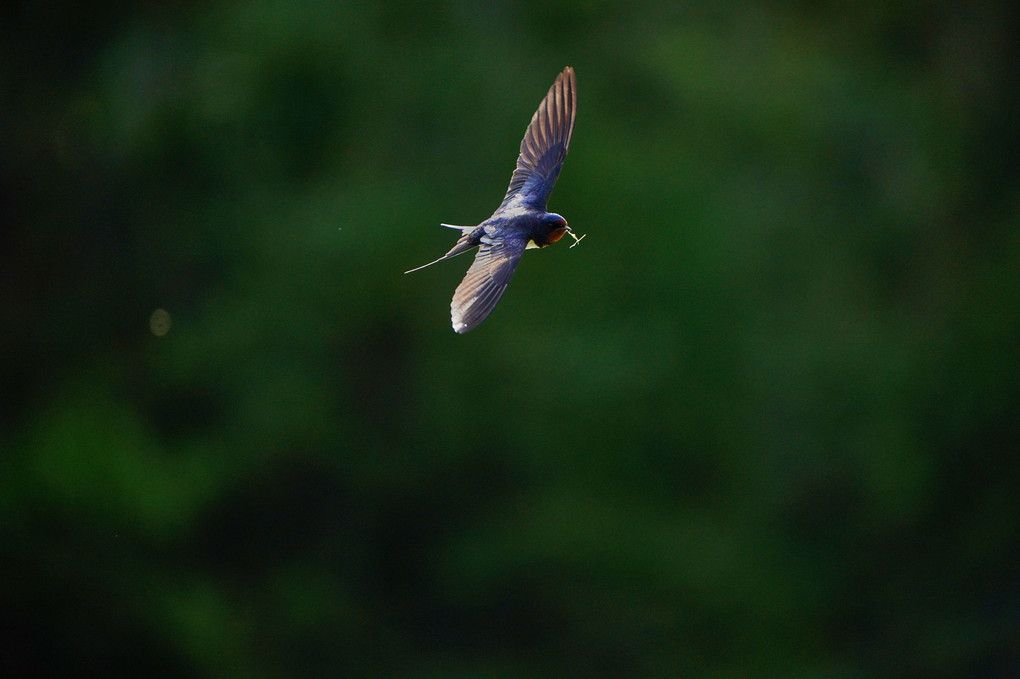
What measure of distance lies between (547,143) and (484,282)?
1.93 feet

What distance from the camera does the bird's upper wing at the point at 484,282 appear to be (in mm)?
1474

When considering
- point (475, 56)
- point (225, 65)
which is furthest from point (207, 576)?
point (475, 56)

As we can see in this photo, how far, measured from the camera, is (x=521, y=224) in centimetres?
178

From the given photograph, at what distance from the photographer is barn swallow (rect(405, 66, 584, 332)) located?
1.55m

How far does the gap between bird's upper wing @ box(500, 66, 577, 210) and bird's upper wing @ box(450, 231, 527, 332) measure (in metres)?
0.32

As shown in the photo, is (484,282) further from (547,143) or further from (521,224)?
(547,143)

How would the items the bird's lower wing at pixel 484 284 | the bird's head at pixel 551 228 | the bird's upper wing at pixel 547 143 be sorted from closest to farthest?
1. the bird's lower wing at pixel 484 284
2. the bird's head at pixel 551 228
3. the bird's upper wing at pixel 547 143

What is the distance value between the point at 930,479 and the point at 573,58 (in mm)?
2171

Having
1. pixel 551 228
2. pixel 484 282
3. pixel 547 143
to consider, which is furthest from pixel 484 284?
pixel 547 143

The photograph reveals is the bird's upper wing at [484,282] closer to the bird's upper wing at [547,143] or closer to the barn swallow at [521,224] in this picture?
the barn swallow at [521,224]

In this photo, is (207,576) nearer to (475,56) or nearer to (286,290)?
(286,290)

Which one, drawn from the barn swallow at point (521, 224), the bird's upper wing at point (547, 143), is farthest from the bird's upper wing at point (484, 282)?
A: the bird's upper wing at point (547, 143)

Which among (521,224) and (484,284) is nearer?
(484,284)

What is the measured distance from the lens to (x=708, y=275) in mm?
3910
